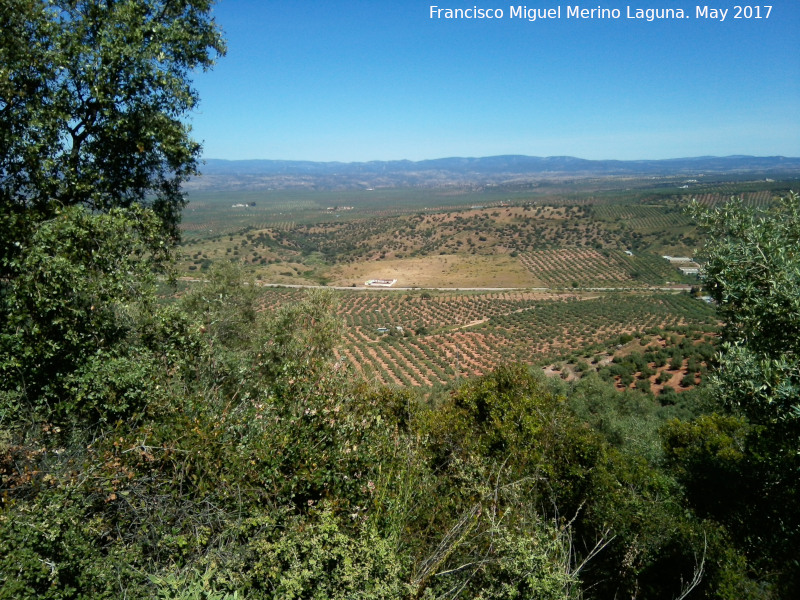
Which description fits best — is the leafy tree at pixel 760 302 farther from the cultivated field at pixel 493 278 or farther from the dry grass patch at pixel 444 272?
the dry grass patch at pixel 444 272

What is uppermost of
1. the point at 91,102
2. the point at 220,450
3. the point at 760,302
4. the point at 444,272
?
the point at 91,102

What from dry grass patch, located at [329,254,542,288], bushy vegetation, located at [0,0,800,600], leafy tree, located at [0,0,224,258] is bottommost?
dry grass patch, located at [329,254,542,288]

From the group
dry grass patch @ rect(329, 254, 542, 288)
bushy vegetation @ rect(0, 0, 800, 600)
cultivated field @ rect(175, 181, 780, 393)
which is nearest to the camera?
bushy vegetation @ rect(0, 0, 800, 600)

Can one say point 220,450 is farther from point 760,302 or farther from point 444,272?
point 444,272

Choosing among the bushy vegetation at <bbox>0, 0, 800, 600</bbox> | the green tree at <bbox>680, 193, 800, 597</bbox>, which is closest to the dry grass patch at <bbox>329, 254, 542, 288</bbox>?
the green tree at <bbox>680, 193, 800, 597</bbox>

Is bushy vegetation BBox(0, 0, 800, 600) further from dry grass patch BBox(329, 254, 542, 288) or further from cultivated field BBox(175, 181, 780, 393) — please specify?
dry grass patch BBox(329, 254, 542, 288)

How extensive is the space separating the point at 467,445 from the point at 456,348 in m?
32.7

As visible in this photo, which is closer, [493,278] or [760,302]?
[760,302]

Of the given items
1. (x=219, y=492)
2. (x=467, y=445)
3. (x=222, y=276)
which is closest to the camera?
(x=219, y=492)

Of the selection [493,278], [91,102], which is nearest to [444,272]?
[493,278]

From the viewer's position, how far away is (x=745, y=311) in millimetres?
5477

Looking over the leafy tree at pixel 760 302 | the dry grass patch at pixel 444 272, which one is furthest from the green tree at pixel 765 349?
the dry grass patch at pixel 444 272

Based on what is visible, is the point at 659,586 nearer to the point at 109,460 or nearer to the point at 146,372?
the point at 109,460

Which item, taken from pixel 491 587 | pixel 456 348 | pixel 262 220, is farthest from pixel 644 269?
pixel 262 220
